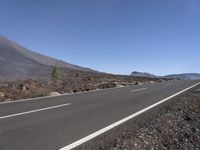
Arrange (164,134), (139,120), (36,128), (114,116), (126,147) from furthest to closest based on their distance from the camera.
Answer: (114,116)
(139,120)
(36,128)
(164,134)
(126,147)

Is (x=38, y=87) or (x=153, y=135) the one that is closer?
(x=153, y=135)

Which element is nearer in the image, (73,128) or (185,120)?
(73,128)

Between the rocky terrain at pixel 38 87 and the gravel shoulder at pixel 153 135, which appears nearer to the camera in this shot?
the gravel shoulder at pixel 153 135

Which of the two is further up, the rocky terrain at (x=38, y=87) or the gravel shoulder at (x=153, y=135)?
the rocky terrain at (x=38, y=87)

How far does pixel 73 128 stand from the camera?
8.12 m

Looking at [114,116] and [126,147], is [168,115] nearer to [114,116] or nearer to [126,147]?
[114,116]

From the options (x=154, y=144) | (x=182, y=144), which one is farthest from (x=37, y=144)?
(x=182, y=144)

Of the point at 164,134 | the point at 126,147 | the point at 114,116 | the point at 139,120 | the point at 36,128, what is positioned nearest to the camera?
the point at 126,147

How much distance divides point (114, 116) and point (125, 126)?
5.62 ft

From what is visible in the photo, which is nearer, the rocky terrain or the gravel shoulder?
the gravel shoulder

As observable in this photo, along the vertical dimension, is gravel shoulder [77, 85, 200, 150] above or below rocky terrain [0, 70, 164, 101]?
below

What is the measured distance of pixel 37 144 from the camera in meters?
6.45

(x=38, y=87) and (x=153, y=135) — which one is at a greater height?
(x=38, y=87)

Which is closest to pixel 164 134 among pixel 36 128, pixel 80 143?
pixel 80 143
